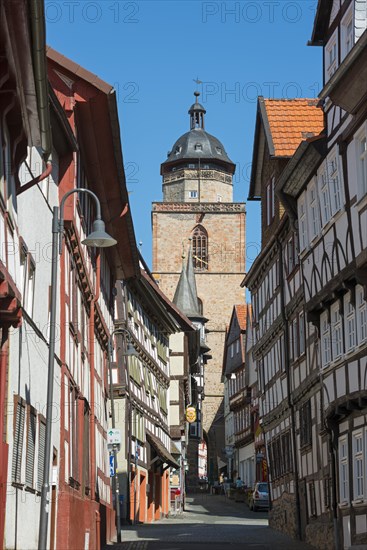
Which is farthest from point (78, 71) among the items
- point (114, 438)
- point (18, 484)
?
point (114, 438)

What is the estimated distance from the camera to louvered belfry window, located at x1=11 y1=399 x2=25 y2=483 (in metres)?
14.8

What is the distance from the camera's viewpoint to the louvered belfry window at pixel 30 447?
16.0 meters

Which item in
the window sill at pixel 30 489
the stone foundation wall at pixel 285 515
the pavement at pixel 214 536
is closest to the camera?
the window sill at pixel 30 489

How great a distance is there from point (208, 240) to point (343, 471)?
8358cm

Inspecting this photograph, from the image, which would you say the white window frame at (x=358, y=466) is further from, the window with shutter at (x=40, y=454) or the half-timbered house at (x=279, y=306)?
the window with shutter at (x=40, y=454)

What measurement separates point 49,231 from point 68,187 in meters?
1.66

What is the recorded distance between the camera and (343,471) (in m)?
23.2

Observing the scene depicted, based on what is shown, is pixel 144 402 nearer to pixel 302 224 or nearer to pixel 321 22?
pixel 302 224

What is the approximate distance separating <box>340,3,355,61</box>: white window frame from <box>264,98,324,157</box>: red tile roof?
7995mm

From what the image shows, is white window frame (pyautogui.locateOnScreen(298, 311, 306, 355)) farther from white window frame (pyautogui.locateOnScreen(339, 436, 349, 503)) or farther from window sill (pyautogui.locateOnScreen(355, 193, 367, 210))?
window sill (pyautogui.locateOnScreen(355, 193, 367, 210))

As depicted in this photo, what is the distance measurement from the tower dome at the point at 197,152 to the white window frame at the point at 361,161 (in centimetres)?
9568

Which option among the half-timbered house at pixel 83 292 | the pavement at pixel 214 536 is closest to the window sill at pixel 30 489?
the half-timbered house at pixel 83 292

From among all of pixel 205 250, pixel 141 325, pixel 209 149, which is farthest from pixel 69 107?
pixel 209 149

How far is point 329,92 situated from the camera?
66.3 ft
